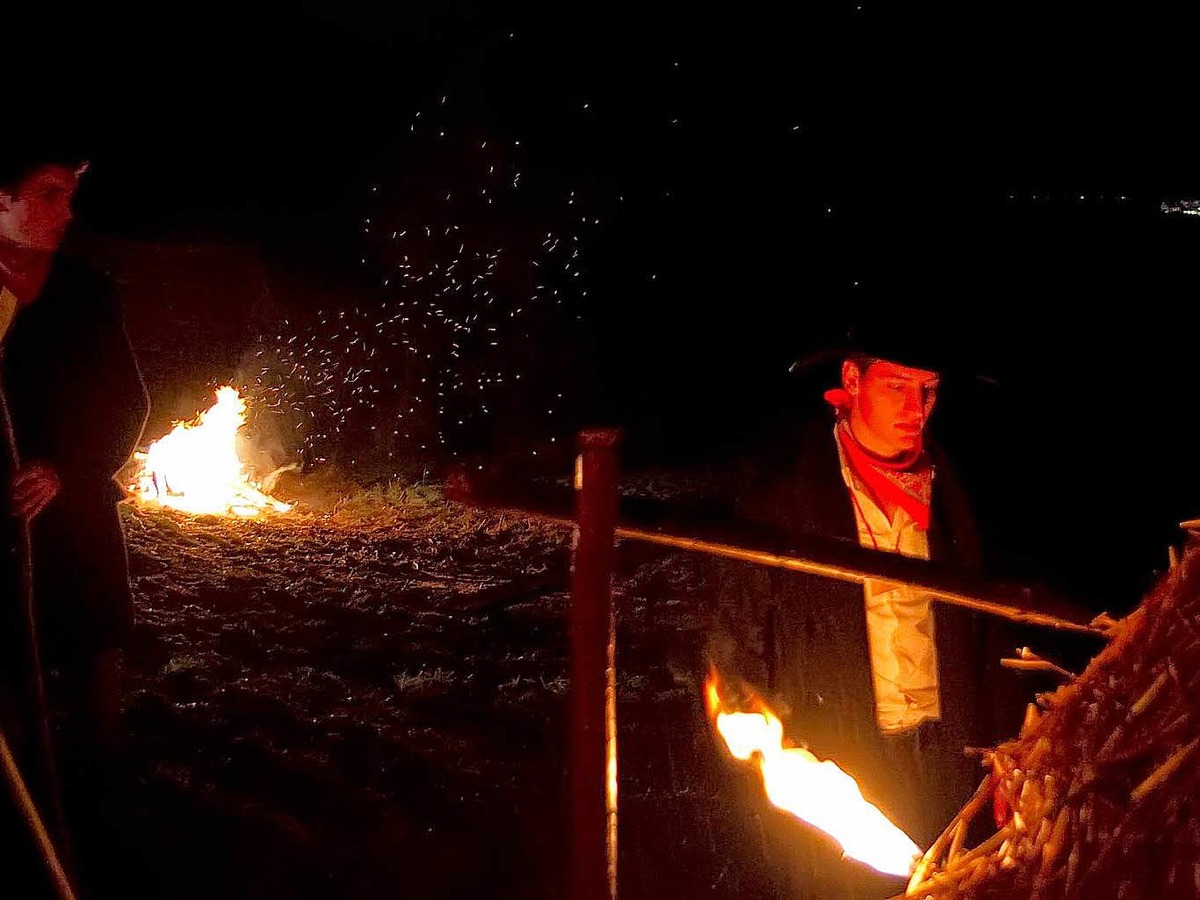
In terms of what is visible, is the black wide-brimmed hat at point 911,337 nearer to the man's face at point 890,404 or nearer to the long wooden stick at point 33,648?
the man's face at point 890,404

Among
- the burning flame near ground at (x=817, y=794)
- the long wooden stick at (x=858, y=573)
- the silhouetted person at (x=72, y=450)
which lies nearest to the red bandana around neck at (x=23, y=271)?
the silhouetted person at (x=72, y=450)

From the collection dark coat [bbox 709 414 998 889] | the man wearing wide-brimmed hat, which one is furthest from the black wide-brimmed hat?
dark coat [bbox 709 414 998 889]

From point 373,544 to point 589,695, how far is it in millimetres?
7448

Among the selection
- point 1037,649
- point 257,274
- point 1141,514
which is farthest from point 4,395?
point 257,274

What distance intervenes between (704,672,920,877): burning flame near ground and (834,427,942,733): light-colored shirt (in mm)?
711

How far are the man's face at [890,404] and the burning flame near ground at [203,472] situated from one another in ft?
27.0

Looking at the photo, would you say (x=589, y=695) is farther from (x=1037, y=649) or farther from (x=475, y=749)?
(x=475, y=749)

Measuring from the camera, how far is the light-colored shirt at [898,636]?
9.76 ft

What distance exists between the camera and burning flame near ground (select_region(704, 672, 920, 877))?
2121mm

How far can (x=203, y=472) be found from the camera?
10.8 metres

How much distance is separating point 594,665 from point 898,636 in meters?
1.44

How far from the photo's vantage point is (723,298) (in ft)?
62.2

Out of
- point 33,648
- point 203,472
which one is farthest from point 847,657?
point 203,472

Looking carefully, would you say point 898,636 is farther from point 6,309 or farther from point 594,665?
point 6,309
